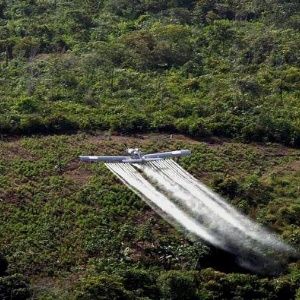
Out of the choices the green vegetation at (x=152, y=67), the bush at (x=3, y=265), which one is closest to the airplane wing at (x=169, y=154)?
the green vegetation at (x=152, y=67)

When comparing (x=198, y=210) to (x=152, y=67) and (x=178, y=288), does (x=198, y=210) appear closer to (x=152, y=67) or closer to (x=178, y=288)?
(x=178, y=288)

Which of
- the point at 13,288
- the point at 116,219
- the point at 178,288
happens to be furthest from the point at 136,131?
the point at 13,288

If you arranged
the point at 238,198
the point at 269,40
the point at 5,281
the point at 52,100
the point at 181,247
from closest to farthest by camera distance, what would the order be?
the point at 5,281, the point at 181,247, the point at 238,198, the point at 52,100, the point at 269,40

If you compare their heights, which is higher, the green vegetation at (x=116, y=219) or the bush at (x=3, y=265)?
the bush at (x=3, y=265)

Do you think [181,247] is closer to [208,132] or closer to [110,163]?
[110,163]

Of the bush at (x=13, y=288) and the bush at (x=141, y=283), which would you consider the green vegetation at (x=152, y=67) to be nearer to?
the bush at (x=141, y=283)

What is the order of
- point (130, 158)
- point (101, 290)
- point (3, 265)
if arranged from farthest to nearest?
point (130, 158) < point (3, 265) < point (101, 290)

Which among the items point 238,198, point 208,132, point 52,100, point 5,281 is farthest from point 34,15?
point 5,281
